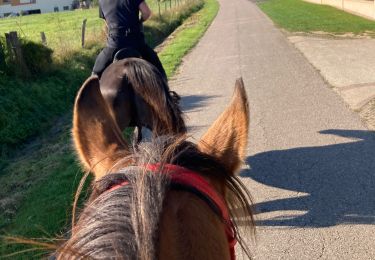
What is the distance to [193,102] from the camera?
9625mm

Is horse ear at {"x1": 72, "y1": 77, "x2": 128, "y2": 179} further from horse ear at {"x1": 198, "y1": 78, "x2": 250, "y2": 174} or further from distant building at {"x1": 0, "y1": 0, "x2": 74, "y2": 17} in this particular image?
distant building at {"x1": 0, "y1": 0, "x2": 74, "y2": 17}

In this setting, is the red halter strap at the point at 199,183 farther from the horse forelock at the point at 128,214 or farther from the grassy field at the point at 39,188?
the grassy field at the point at 39,188

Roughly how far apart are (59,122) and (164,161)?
864 centimetres

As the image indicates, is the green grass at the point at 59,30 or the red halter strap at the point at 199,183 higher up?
the red halter strap at the point at 199,183

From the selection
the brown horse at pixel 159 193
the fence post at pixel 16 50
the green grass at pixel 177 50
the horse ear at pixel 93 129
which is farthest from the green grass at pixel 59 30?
the brown horse at pixel 159 193

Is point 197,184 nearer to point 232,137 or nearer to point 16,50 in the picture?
point 232,137

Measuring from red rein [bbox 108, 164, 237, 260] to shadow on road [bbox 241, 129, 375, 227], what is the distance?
262 cm

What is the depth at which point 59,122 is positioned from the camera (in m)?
9.59

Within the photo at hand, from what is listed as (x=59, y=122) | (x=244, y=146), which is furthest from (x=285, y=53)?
(x=244, y=146)

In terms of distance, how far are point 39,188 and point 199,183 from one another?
16.0 ft

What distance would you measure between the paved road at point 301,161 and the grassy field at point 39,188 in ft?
6.89

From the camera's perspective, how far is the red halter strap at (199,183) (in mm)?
1357

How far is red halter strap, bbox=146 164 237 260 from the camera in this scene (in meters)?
1.36

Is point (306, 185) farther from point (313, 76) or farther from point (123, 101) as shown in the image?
point (313, 76)
